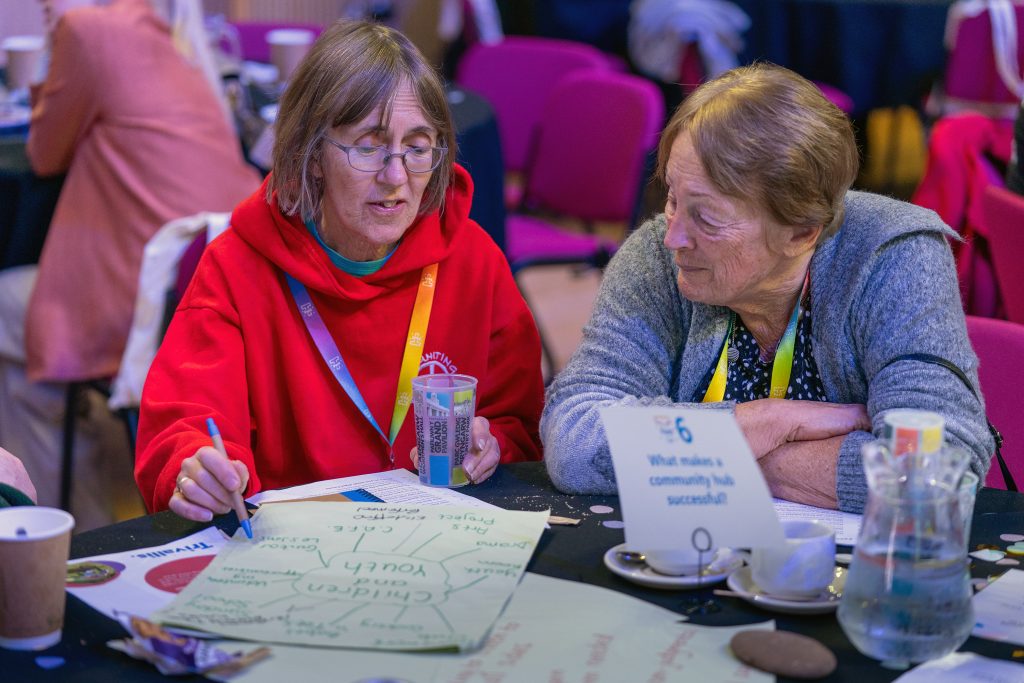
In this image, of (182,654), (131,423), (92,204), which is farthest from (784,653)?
(92,204)

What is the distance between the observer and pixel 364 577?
1.37 meters

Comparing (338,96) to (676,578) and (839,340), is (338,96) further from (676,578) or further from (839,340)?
(676,578)

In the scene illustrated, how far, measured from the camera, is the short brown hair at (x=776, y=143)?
1.73 m

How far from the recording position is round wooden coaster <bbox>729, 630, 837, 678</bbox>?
46.6 inches

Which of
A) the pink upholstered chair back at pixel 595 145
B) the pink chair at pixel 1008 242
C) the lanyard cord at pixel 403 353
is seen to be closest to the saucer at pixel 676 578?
the lanyard cord at pixel 403 353

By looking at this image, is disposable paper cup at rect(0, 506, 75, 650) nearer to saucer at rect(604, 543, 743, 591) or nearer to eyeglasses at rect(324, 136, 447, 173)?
saucer at rect(604, 543, 743, 591)

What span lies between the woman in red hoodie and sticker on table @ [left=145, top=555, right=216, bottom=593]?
1.32ft

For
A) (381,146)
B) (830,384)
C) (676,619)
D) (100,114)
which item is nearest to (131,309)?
(100,114)

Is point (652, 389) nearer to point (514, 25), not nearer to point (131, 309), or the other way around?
point (131, 309)

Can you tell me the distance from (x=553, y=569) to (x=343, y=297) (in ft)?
2.36

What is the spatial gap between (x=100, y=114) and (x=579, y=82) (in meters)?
1.74

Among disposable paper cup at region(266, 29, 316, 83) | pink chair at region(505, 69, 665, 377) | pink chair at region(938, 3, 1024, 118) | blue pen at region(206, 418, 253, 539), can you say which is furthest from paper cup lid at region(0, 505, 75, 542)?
pink chair at region(938, 3, 1024, 118)

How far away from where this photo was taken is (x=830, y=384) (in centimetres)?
185

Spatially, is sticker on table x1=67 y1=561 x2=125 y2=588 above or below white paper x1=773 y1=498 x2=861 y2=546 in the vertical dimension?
above
